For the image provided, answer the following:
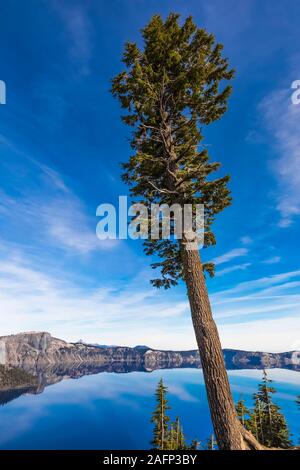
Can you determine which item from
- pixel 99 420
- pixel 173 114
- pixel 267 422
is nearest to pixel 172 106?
pixel 173 114

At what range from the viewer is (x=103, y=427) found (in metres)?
101

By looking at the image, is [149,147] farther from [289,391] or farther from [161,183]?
[289,391]

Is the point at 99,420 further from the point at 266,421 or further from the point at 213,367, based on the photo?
the point at 213,367

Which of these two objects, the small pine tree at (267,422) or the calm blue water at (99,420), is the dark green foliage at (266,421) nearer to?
the small pine tree at (267,422)

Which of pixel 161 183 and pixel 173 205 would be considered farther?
pixel 161 183

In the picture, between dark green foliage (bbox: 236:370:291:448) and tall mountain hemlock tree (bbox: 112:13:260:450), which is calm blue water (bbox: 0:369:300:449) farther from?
tall mountain hemlock tree (bbox: 112:13:260:450)

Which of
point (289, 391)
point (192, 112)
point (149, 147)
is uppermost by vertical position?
point (192, 112)

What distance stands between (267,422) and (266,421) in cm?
35

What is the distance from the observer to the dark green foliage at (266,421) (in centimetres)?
2668

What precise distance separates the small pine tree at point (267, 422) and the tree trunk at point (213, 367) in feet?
83.2

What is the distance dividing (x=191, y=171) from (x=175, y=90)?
325cm

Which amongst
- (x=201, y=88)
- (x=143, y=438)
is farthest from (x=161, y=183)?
(x=143, y=438)

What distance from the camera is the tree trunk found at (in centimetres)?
577

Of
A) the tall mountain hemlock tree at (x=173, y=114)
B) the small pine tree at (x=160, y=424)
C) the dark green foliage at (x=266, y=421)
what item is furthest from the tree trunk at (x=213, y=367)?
the small pine tree at (x=160, y=424)
